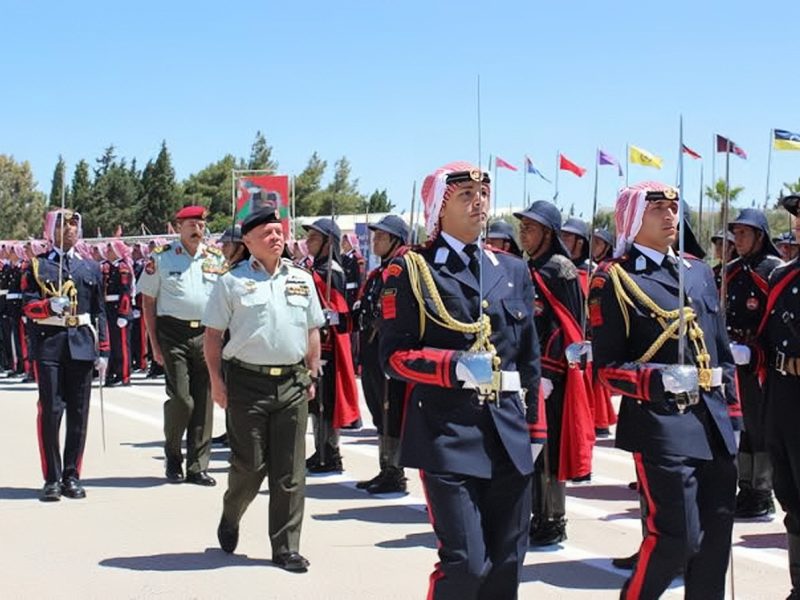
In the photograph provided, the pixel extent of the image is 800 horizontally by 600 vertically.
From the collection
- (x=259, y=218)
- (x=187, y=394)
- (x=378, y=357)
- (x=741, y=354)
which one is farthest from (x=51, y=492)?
(x=741, y=354)

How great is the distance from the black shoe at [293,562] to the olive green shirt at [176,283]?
3167 millimetres

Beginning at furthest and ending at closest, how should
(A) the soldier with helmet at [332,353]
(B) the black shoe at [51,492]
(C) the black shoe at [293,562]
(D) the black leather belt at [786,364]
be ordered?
(A) the soldier with helmet at [332,353]
(B) the black shoe at [51,492]
(C) the black shoe at [293,562]
(D) the black leather belt at [786,364]

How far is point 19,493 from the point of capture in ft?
28.7

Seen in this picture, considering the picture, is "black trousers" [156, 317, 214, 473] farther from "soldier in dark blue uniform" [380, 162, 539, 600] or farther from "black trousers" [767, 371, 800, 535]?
"black trousers" [767, 371, 800, 535]

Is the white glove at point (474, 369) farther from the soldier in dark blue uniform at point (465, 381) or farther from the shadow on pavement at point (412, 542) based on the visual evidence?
the shadow on pavement at point (412, 542)

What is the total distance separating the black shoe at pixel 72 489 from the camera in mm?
8523

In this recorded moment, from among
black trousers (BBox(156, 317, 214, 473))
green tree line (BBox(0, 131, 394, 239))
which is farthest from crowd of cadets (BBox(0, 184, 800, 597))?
green tree line (BBox(0, 131, 394, 239))

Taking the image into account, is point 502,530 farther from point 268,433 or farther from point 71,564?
point 71,564

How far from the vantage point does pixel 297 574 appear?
6383 millimetres

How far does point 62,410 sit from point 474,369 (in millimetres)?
5186

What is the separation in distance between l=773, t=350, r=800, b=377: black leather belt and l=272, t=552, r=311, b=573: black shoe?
9.44 ft

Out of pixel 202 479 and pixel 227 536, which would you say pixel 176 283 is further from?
pixel 227 536

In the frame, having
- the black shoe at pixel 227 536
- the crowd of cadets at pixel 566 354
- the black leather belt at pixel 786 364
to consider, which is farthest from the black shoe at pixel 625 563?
the black shoe at pixel 227 536

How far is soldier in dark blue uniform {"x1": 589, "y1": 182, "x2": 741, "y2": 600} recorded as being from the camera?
460cm
